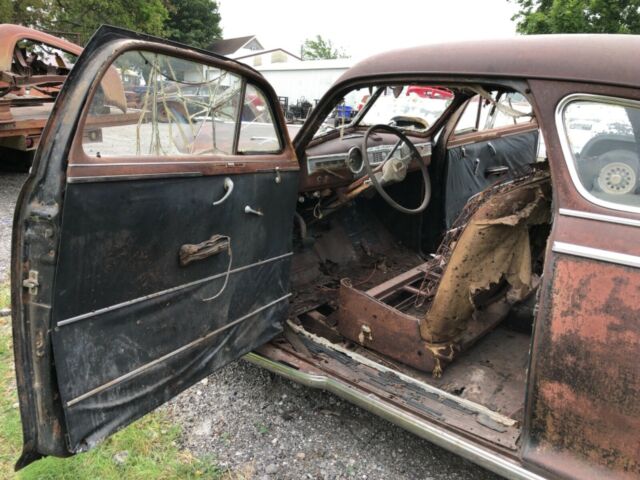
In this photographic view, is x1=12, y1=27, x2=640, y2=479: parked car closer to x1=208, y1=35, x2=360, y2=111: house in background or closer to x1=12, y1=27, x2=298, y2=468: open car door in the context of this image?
x1=12, y1=27, x2=298, y2=468: open car door

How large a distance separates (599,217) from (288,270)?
5.30 feet

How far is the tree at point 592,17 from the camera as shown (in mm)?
13945

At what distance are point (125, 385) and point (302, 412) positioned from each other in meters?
1.18

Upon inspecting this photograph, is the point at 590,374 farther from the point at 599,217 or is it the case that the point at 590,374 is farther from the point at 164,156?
the point at 164,156

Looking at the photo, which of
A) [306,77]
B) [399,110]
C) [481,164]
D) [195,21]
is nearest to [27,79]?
[399,110]

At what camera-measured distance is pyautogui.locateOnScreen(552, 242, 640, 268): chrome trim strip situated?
155 centimetres

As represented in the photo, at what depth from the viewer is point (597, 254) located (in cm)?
161

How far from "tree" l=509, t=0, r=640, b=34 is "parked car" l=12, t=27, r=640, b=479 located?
46.6 feet

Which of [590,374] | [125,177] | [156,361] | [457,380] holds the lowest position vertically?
[457,380]

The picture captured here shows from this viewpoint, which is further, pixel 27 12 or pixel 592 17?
pixel 27 12

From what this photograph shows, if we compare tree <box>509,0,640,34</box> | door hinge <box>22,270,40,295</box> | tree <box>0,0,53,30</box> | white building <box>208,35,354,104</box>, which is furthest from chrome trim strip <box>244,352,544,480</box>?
white building <box>208,35,354,104</box>

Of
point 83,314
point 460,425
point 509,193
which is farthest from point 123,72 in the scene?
point 460,425

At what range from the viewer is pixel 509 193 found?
228cm

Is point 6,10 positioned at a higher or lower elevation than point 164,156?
higher
